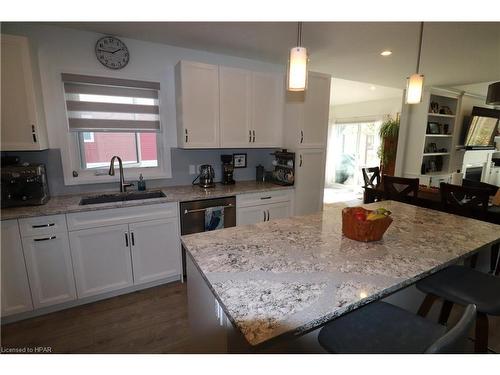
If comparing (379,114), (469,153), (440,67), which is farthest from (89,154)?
(469,153)

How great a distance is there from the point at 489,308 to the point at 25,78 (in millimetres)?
3374

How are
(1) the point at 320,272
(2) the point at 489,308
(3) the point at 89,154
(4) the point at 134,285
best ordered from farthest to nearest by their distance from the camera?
(3) the point at 89,154
(4) the point at 134,285
(2) the point at 489,308
(1) the point at 320,272

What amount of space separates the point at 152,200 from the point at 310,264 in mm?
1688

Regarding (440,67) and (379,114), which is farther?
(379,114)

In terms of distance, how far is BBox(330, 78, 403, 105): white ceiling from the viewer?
5.23m

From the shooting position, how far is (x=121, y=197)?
2633 millimetres

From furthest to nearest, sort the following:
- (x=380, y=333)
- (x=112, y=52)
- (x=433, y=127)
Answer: (x=433, y=127)
(x=112, y=52)
(x=380, y=333)

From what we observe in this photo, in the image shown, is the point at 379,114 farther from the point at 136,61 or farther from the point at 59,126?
the point at 59,126

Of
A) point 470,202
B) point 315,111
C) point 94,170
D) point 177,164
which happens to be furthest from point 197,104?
point 470,202

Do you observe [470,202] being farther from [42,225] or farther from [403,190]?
[42,225]

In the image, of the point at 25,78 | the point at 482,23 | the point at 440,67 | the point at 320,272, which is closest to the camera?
the point at 320,272

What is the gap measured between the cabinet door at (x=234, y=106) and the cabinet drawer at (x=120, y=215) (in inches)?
39.1

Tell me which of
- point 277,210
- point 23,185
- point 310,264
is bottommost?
point 277,210

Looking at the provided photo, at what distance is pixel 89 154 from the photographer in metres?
2.68
